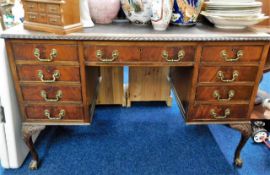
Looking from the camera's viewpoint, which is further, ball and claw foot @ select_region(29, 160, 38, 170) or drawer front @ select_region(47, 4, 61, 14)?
ball and claw foot @ select_region(29, 160, 38, 170)

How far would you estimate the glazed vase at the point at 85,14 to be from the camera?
1.16 m

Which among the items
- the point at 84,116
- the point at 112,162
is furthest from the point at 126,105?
the point at 84,116

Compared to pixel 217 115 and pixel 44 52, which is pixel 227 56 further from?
pixel 44 52

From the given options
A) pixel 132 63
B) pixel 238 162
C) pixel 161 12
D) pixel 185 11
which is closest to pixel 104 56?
pixel 132 63

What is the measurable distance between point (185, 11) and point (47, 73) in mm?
777

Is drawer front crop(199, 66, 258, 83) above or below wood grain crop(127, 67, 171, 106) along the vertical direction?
above

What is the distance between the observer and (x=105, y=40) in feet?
3.37

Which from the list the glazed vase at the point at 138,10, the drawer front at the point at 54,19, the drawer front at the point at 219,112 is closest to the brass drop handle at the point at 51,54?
the drawer front at the point at 54,19

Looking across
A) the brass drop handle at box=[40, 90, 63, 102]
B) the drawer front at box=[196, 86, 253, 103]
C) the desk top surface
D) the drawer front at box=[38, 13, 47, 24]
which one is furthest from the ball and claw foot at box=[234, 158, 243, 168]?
the drawer front at box=[38, 13, 47, 24]

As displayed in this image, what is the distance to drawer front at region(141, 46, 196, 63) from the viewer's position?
1.07 m

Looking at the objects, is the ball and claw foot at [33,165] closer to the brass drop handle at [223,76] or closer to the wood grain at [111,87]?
the wood grain at [111,87]

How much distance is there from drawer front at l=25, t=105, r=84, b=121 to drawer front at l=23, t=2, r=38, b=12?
0.48m

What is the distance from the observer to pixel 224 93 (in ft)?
3.88

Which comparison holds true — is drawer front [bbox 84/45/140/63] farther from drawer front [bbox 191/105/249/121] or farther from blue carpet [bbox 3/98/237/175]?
blue carpet [bbox 3/98/237/175]
